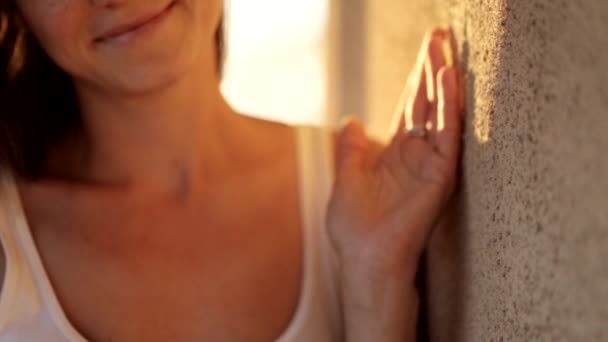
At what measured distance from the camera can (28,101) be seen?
3.90ft

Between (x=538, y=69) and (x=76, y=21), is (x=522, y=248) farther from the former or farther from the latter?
(x=76, y=21)

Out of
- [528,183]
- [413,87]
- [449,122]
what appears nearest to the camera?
[528,183]

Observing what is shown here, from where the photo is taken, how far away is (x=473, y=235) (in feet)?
2.93

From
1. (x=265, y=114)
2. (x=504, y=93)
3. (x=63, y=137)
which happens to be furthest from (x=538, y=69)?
(x=265, y=114)

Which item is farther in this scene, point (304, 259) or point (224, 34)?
Result: point (224, 34)

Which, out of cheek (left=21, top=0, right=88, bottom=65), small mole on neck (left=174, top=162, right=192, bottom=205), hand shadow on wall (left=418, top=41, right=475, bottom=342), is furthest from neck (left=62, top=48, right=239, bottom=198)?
hand shadow on wall (left=418, top=41, right=475, bottom=342)

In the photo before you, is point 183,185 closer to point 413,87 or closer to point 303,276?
point 303,276

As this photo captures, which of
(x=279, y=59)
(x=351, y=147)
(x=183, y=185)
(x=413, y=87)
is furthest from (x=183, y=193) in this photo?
(x=279, y=59)

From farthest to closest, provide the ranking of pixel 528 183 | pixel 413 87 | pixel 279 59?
pixel 279 59
pixel 413 87
pixel 528 183

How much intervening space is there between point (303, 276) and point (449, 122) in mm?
293

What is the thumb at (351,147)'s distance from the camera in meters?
1.08

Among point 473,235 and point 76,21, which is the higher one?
point 76,21

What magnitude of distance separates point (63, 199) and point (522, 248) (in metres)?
0.66

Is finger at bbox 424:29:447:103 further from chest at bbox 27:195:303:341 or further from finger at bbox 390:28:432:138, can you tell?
chest at bbox 27:195:303:341
